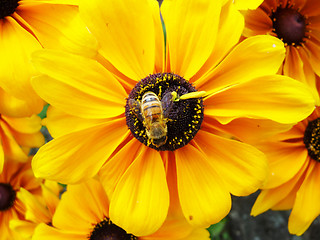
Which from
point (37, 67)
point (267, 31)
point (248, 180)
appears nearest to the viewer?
point (37, 67)

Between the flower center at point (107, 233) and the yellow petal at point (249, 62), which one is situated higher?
the yellow petal at point (249, 62)

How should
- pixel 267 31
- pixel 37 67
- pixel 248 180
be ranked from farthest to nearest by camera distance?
pixel 267 31
pixel 248 180
pixel 37 67

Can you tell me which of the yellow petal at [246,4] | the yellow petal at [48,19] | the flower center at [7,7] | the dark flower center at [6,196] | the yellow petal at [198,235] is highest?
the flower center at [7,7]

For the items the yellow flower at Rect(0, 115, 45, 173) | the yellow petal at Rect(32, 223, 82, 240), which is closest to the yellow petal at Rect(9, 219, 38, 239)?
the yellow petal at Rect(32, 223, 82, 240)

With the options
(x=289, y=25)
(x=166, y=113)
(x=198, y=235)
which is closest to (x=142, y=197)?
(x=166, y=113)

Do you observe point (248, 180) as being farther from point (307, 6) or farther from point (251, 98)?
point (307, 6)

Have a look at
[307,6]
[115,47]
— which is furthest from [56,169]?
[307,6]

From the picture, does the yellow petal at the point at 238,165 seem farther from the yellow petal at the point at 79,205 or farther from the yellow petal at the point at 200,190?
the yellow petal at the point at 79,205

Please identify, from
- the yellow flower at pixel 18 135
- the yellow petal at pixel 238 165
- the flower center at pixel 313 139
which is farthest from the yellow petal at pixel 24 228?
the flower center at pixel 313 139
